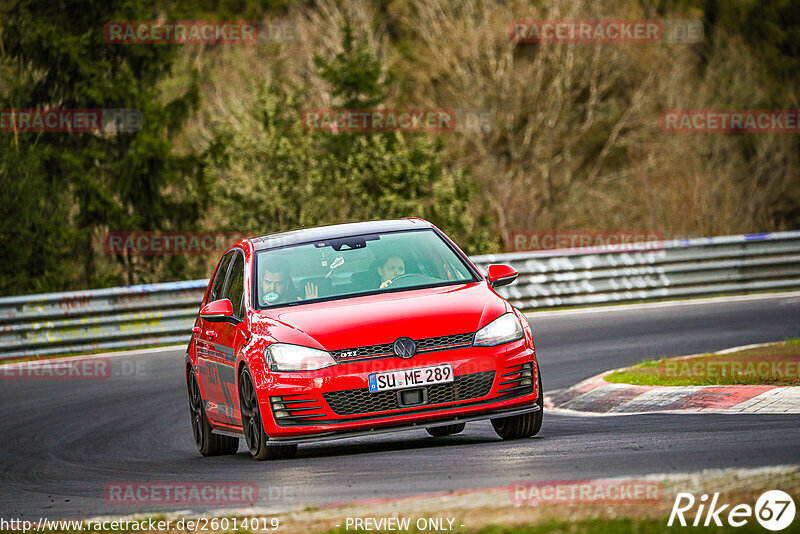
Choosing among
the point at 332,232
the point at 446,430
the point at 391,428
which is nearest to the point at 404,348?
the point at 391,428

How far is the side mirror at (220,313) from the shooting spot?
9.80 metres

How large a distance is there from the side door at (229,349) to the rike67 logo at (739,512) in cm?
431

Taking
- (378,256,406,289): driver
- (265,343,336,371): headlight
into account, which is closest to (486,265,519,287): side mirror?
(378,256,406,289): driver

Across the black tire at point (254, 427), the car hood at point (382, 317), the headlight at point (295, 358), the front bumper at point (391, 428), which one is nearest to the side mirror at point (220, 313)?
the car hood at point (382, 317)

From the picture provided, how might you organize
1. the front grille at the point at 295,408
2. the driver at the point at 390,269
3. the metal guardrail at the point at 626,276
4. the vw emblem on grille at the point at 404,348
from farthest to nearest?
the metal guardrail at the point at 626,276
the driver at the point at 390,269
the front grille at the point at 295,408
the vw emblem on grille at the point at 404,348

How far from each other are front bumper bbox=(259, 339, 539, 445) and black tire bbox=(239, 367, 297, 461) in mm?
164

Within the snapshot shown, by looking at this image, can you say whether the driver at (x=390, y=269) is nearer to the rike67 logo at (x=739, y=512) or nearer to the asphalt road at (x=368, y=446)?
the asphalt road at (x=368, y=446)

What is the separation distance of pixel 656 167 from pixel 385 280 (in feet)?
117

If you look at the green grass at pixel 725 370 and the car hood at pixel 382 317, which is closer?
the car hood at pixel 382 317

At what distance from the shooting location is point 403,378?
8680 millimetres

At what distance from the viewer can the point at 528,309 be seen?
70.9 ft

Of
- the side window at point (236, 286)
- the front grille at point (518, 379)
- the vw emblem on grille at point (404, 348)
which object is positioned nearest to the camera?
the vw emblem on grille at point (404, 348)

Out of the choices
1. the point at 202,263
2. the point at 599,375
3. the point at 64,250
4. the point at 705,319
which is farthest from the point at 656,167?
the point at 599,375

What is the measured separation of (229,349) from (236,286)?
28.4 inches
